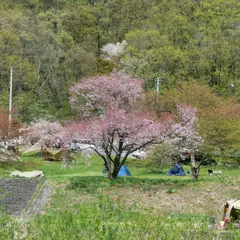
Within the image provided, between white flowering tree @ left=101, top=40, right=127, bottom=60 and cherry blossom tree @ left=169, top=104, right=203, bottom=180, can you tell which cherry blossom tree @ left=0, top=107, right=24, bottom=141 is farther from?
white flowering tree @ left=101, top=40, right=127, bottom=60

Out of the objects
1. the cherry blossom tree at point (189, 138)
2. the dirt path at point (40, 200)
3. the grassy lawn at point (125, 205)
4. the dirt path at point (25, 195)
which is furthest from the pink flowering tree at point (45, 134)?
the dirt path at point (40, 200)

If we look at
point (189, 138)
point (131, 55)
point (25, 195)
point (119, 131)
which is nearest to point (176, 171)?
point (189, 138)

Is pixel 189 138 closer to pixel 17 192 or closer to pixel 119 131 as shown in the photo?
pixel 119 131

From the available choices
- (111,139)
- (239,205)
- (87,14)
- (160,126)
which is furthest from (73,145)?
(87,14)

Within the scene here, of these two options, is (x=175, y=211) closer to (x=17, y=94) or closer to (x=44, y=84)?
(x=17, y=94)

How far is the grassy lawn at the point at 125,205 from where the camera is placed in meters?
4.86

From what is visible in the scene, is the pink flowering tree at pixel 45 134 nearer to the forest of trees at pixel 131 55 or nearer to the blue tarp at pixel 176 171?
the forest of trees at pixel 131 55

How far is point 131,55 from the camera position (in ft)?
150

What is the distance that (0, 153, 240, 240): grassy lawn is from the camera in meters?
4.86

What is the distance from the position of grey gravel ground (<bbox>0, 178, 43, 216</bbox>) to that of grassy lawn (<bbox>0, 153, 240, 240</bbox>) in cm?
79

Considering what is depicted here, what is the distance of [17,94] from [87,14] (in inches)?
670

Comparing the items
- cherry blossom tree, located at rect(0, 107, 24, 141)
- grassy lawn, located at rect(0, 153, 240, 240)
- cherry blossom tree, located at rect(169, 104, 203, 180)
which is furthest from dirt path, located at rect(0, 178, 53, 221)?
cherry blossom tree, located at rect(169, 104, 203, 180)

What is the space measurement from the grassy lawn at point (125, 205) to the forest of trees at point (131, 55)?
43.9 feet

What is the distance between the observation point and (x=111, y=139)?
16.6m
